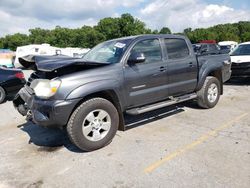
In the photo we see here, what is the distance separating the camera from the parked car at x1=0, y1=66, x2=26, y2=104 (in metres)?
8.55

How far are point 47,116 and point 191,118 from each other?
3.31m

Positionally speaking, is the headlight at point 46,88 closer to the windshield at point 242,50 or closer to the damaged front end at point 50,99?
the damaged front end at point 50,99

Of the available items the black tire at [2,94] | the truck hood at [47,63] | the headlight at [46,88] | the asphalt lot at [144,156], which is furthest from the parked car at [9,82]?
the headlight at [46,88]

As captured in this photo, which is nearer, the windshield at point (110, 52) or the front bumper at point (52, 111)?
the front bumper at point (52, 111)

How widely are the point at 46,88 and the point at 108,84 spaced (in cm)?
98

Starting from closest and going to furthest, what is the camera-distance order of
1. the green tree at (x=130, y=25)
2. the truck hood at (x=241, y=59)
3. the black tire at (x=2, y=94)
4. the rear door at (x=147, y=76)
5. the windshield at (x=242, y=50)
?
the rear door at (x=147, y=76), the black tire at (x=2, y=94), the truck hood at (x=241, y=59), the windshield at (x=242, y=50), the green tree at (x=130, y=25)

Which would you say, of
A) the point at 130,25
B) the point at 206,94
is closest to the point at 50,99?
the point at 206,94

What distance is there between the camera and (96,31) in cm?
7094

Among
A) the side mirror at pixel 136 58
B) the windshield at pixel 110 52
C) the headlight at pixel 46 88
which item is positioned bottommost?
the headlight at pixel 46 88

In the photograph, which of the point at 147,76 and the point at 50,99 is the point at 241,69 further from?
the point at 50,99

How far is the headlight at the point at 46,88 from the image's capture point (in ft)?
12.8

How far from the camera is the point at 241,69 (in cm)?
993

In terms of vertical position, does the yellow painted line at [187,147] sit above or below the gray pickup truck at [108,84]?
below

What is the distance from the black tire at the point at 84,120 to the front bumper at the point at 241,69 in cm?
720
